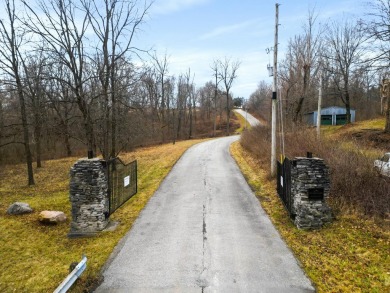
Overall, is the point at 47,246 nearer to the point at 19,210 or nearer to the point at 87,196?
the point at 87,196

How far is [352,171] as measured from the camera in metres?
A: 9.23

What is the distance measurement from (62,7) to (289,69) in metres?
21.1

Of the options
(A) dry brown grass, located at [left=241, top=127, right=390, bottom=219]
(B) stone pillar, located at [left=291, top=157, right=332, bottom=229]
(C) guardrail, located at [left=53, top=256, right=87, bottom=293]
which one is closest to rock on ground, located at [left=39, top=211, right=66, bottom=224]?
(C) guardrail, located at [left=53, top=256, right=87, bottom=293]

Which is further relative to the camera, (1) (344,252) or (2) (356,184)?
(2) (356,184)

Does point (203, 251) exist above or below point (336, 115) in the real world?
below

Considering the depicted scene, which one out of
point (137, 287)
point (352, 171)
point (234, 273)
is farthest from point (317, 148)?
point (137, 287)

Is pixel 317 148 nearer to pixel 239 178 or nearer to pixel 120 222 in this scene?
pixel 239 178

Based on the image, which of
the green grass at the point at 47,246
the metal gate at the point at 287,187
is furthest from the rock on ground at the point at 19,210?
the metal gate at the point at 287,187

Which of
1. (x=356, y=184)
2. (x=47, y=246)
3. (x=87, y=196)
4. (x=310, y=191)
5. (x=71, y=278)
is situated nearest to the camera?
(x=71, y=278)

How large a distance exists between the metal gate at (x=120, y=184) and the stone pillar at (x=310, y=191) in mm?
5573

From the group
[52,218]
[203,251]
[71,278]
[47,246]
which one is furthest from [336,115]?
[71,278]

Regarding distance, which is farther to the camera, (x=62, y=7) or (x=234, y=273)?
(x=62, y=7)

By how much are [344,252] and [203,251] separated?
3.32 m

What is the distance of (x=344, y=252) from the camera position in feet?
22.0
